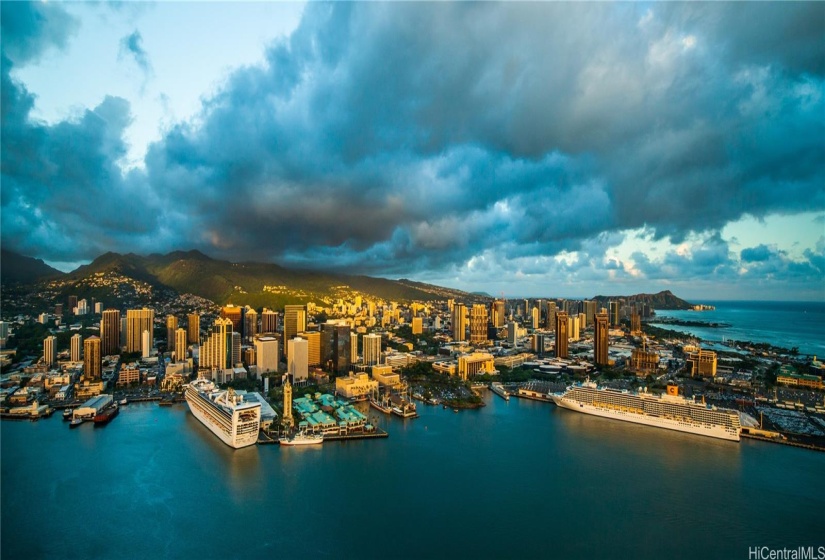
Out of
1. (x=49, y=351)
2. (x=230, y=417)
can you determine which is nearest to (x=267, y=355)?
(x=49, y=351)

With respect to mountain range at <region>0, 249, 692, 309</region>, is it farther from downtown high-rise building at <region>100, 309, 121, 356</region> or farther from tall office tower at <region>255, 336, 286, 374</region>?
tall office tower at <region>255, 336, 286, 374</region>

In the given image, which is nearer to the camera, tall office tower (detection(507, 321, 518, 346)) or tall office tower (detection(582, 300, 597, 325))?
tall office tower (detection(507, 321, 518, 346))

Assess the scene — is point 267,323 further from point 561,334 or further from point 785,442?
point 785,442

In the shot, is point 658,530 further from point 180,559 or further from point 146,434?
point 146,434

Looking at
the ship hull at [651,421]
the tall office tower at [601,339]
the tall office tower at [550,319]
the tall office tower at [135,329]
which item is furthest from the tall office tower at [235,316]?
the tall office tower at [550,319]

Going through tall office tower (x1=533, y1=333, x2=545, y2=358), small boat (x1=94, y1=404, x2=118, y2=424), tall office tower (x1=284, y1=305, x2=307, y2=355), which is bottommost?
small boat (x1=94, y1=404, x2=118, y2=424)

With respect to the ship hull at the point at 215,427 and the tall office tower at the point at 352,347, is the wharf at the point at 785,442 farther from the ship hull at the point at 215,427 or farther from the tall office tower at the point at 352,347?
the tall office tower at the point at 352,347

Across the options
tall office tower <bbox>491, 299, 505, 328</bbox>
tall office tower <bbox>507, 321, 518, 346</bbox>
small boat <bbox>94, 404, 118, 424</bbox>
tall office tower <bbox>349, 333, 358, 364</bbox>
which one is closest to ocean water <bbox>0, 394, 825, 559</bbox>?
small boat <bbox>94, 404, 118, 424</bbox>
